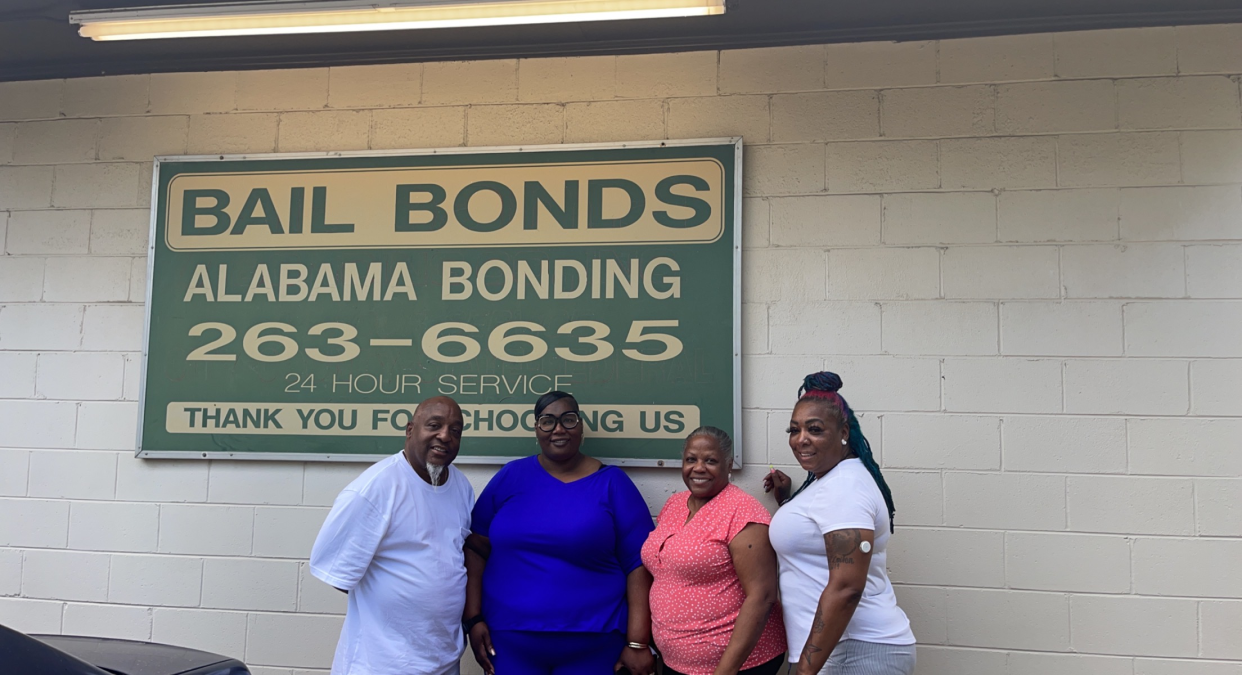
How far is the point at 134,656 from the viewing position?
7.41ft

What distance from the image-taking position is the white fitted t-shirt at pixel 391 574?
2828 mm

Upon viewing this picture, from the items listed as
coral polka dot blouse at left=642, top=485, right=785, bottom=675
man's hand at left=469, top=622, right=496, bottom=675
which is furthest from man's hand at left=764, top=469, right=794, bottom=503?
man's hand at left=469, top=622, right=496, bottom=675

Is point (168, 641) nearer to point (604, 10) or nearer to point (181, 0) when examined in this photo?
point (181, 0)

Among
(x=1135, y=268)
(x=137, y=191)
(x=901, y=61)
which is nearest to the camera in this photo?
(x=1135, y=268)

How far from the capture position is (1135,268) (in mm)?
3355

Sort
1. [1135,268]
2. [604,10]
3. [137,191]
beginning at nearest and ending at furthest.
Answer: [604,10], [1135,268], [137,191]

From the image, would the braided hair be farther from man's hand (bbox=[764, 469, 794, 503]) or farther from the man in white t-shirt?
the man in white t-shirt

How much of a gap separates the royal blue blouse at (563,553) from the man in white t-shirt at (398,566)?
17cm

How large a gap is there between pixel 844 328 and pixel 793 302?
228 millimetres

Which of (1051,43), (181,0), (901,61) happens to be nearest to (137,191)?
(181,0)

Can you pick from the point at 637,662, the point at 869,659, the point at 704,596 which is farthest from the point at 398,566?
the point at 869,659

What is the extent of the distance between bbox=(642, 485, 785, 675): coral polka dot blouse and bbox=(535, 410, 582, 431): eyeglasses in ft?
1.92

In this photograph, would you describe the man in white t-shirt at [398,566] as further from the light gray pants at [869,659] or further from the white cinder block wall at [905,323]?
the light gray pants at [869,659]

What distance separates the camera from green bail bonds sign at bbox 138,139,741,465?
353 centimetres
